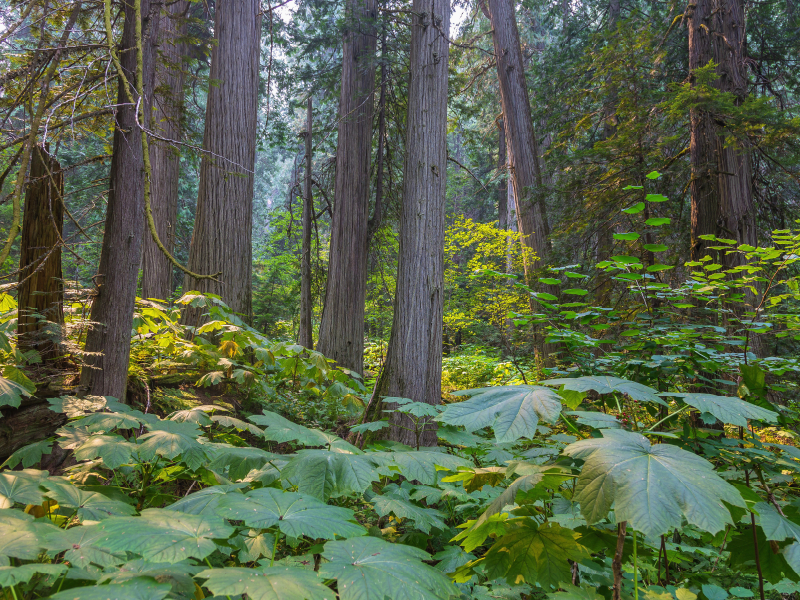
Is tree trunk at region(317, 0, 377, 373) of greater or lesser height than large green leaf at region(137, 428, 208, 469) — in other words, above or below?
above

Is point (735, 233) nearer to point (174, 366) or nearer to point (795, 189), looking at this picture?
point (795, 189)

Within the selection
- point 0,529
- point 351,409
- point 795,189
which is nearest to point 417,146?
point 351,409

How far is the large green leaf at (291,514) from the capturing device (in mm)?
1067

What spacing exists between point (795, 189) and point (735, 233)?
449 cm

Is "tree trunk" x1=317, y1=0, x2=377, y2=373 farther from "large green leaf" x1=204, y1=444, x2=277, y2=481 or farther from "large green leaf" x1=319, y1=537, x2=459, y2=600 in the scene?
"large green leaf" x1=319, y1=537, x2=459, y2=600

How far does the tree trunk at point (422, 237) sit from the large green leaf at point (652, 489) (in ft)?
8.47

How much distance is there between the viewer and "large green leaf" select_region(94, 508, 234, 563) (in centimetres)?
93

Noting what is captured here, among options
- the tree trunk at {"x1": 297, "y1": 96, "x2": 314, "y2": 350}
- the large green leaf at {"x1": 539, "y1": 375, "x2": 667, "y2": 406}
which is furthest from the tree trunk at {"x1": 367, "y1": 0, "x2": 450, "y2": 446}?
the tree trunk at {"x1": 297, "y1": 96, "x2": 314, "y2": 350}

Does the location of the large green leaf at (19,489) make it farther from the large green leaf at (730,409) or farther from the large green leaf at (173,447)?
the large green leaf at (730,409)

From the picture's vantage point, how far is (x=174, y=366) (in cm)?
402

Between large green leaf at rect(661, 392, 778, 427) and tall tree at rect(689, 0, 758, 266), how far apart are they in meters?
4.40

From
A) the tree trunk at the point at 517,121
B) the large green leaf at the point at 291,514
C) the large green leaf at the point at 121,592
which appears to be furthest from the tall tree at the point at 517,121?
the large green leaf at the point at 121,592

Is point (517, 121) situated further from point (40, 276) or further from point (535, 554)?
point (535, 554)

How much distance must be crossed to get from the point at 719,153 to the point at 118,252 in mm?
6125
